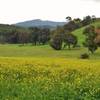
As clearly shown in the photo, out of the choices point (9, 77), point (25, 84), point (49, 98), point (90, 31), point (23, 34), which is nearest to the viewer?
point (49, 98)

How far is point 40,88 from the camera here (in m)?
18.5

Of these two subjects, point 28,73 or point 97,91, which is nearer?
point 97,91

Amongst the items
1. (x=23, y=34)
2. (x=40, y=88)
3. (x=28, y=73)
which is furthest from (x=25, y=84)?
(x=23, y=34)

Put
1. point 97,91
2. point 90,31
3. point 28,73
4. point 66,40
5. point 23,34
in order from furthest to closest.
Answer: point 23,34 → point 66,40 → point 90,31 → point 28,73 → point 97,91

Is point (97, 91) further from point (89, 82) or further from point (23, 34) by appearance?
point (23, 34)

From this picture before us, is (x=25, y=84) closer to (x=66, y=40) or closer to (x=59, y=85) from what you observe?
(x=59, y=85)

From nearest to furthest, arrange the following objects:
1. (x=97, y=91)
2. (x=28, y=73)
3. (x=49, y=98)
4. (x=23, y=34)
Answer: (x=49, y=98)
(x=97, y=91)
(x=28, y=73)
(x=23, y=34)

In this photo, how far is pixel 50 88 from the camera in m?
18.3

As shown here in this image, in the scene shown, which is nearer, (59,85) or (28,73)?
(59,85)

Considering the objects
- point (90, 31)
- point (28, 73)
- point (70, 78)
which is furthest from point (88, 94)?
point (90, 31)

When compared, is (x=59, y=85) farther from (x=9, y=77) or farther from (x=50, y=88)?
(x=9, y=77)

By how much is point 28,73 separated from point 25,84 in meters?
4.96

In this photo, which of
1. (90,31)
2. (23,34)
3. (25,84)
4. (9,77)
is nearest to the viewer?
(25,84)

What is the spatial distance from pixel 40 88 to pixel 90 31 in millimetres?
106821
